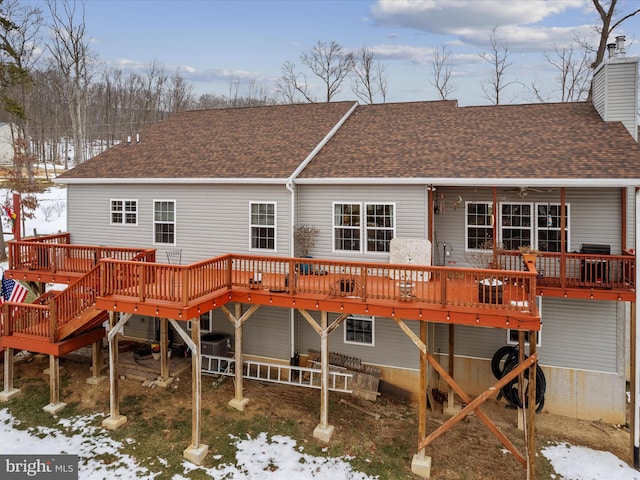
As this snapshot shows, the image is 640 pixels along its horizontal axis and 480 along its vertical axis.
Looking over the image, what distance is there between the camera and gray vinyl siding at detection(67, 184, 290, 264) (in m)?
13.2

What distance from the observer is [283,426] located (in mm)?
10891

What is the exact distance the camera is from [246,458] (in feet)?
31.8

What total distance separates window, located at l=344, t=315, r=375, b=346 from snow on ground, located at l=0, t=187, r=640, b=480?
3550mm

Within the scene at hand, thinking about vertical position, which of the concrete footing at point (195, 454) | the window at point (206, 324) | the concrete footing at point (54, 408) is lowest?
the concrete footing at point (195, 454)

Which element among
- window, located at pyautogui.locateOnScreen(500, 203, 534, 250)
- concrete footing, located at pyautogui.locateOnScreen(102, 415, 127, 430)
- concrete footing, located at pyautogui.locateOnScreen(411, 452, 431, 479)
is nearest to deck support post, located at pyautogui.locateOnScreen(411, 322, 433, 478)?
concrete footing, located at pyautogui.locateOnScreen(411, 452, 431, 479)

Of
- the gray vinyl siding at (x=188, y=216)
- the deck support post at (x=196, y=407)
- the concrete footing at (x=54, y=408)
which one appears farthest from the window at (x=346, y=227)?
the concrete footing at (x=54, y=408)

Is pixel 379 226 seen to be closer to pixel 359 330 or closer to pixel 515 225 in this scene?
pixel 359 330

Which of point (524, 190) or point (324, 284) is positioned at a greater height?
point (524, 190)

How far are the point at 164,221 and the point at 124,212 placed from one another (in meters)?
1.70

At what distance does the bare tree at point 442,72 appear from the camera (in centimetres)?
3297

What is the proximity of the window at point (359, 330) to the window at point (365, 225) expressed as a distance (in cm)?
204

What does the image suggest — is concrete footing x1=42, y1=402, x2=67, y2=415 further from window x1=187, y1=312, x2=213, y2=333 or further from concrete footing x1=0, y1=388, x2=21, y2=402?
window x1=187, y1=312, x2=213, y2=333

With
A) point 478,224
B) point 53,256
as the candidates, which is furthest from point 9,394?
point 478,224

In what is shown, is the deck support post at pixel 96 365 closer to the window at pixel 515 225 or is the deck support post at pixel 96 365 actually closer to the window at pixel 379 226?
the window at pixel 379 226
